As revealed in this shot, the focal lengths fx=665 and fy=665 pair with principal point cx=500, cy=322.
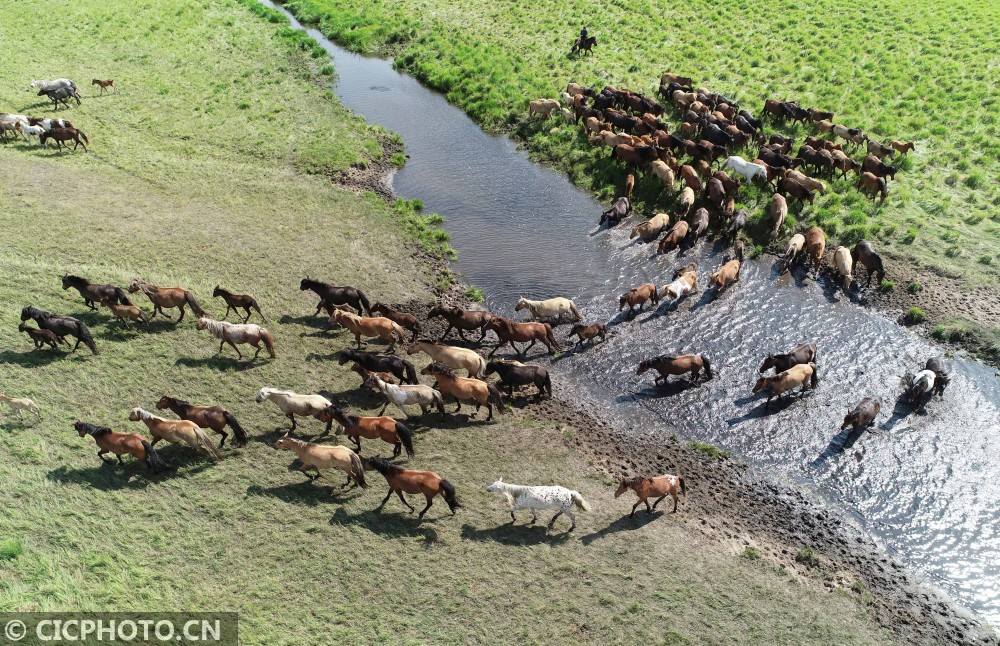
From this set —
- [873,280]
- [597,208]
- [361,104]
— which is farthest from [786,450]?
[361,104]

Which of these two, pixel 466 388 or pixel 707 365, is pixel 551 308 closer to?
pixel 707 365

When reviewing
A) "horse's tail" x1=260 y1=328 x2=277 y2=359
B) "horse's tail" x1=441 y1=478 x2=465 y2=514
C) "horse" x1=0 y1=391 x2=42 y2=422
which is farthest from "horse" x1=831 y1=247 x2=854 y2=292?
"horse" x1=0 y1=391 x2=42 y2=422

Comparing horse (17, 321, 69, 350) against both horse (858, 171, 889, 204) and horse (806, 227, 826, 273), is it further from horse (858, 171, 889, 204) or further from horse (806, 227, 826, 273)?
horse (858, 171, 889, 204)

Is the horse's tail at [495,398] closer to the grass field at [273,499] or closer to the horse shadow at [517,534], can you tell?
the grass field at [273,499]

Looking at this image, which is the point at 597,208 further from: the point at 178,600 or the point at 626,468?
the point at 178,600

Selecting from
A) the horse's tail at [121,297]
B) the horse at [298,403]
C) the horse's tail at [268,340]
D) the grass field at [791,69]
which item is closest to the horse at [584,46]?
the grass field at [791,69]

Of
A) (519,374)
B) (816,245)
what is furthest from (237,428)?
(816,245)
